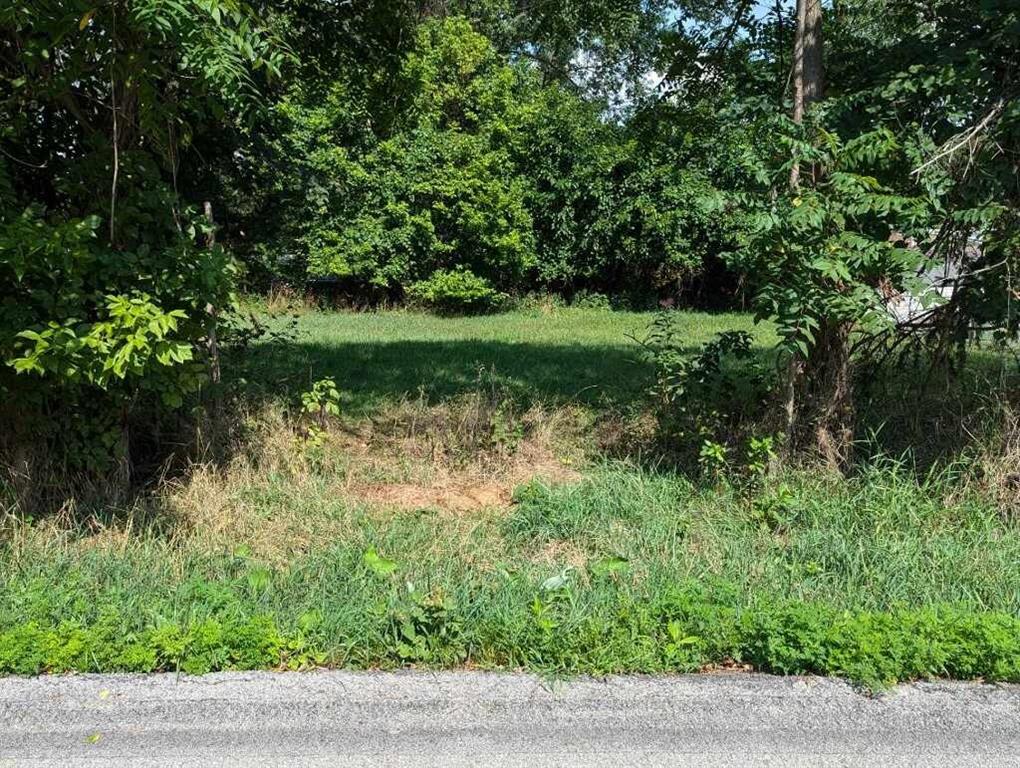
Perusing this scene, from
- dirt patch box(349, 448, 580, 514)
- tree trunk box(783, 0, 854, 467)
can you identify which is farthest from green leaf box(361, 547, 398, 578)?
tree trunk box(783, 0, 854, 467)

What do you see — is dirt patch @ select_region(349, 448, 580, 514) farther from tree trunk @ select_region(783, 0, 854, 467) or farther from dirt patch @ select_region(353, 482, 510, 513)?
tree trunk @ select_region(783, 0, 854, 467)

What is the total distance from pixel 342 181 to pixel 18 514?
43.5 ft

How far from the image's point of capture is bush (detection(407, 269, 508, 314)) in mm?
17547

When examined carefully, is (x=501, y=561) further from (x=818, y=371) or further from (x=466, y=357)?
(x=466, y=357)

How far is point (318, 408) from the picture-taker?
253 inches

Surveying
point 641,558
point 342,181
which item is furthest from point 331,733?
point 342,181

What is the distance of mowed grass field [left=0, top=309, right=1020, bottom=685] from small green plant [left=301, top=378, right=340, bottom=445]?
91 mm

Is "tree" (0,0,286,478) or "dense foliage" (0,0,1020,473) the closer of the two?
"tree" (0,0,286,478)

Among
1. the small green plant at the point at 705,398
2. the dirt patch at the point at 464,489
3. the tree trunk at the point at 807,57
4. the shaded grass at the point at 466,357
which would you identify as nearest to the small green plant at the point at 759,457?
the small green plant at the point at 705,398

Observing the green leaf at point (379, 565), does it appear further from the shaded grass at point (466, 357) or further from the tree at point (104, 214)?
the shaded grass at point (466, 357)

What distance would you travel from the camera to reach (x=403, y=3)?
23.9 feet

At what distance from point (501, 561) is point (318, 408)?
239 centimetres

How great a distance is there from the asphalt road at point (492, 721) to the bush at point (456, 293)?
14337 mm

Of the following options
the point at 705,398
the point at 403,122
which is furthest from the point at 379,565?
the point at 403,122
